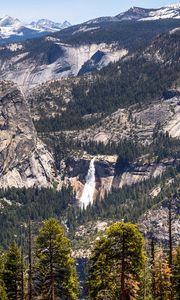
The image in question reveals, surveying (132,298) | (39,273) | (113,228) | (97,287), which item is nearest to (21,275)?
(39,273)

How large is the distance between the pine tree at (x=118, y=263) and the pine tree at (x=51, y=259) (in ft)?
17.5

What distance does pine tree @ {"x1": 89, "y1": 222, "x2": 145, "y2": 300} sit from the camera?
77.2m

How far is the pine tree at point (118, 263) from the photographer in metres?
77.2

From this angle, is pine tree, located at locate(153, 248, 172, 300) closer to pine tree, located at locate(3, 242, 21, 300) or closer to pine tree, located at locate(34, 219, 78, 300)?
pine tree, located at locate(34, 219, 78, 300)

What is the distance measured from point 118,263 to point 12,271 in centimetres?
2865

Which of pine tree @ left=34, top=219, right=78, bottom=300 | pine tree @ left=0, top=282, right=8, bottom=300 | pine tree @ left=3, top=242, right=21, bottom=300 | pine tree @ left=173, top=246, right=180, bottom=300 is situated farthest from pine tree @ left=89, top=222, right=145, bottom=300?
pine tree @ left=0, top=282, right=8, bottom=300

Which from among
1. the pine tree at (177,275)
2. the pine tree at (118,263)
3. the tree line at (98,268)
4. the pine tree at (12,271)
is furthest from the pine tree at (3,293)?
the pine tree at (177,275)

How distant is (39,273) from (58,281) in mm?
2973

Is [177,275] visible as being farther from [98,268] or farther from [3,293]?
[3,293]

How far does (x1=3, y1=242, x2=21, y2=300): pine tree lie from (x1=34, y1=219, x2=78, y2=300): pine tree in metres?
5.91

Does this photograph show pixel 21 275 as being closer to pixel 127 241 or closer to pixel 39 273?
pixel 39 273

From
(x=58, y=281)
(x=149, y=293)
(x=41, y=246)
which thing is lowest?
(x=149, y=293)

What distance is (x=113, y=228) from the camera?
8700 centimetres

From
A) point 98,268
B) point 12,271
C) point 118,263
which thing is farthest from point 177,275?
point 118,263
